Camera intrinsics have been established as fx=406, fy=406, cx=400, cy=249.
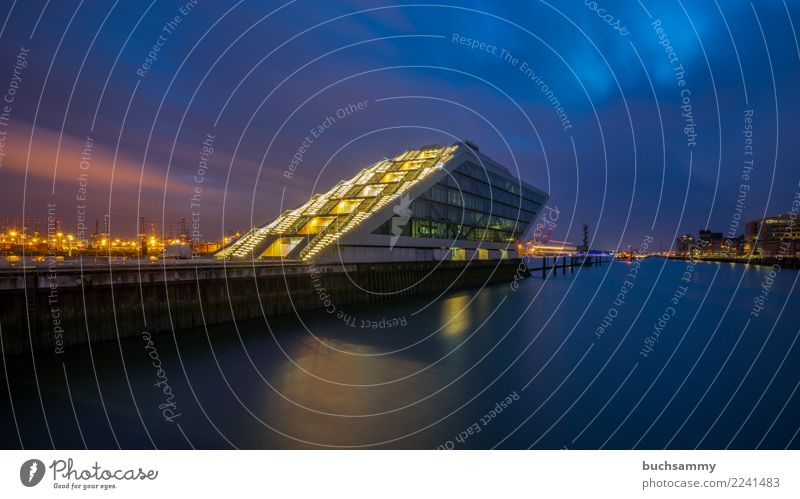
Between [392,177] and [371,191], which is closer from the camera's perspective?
[371,191]

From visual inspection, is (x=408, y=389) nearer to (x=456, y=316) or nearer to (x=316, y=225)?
(x=456, y=316)

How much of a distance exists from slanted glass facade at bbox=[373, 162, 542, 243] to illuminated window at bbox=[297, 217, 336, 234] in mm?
5509

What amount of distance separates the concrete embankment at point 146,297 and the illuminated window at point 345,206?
10.9 metres

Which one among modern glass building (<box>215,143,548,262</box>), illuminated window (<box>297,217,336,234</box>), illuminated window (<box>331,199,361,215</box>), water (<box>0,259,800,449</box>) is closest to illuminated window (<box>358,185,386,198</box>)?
modern glass building (<box>215,143,548,262</box>)

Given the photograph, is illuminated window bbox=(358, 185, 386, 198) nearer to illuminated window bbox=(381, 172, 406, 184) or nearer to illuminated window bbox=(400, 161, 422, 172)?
illuminated window bbox=(381, 172, 406, 184)

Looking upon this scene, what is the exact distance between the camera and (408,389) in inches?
617

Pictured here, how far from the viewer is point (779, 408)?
1423 centimetres

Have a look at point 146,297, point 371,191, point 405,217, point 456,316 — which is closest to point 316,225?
point 371,191

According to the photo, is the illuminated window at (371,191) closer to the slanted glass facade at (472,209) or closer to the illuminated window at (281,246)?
the slanted glass facade at (472,209)

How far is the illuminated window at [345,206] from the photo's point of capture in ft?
149

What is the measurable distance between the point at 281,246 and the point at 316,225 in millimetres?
4827

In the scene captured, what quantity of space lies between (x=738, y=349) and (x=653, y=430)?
52.6 ft
